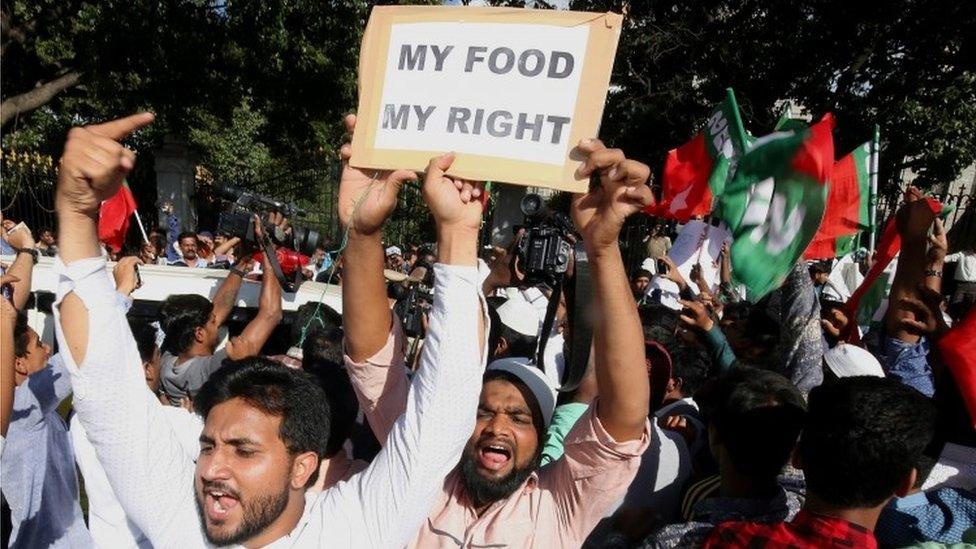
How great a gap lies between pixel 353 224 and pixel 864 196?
337cm

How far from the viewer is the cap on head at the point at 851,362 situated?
293 centimetres

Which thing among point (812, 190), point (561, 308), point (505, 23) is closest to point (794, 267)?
point (812, 190)

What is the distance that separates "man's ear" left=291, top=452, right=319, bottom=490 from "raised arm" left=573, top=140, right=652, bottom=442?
0.73m

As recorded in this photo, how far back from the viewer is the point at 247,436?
1.79 metres

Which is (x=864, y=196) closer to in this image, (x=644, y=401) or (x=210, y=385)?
(x=644, y=401)

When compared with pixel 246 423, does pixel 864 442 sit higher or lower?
higher

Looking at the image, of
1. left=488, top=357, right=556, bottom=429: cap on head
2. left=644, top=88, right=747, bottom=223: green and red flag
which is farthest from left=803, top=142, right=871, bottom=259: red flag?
left=488, top=357, right=556, bottom=429: cap on head

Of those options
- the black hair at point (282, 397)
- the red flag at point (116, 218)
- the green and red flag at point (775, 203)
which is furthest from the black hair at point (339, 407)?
the red flag at point (116, 218)

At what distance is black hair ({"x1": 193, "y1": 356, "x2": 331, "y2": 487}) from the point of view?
1865 mm

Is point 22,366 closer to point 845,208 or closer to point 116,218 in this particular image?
point 116,218

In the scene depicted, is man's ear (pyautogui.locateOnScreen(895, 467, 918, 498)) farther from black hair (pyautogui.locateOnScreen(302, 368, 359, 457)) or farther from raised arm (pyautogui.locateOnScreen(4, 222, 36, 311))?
raised arm (pyautogui.locateOnScreen(4, 222, 36, 311))

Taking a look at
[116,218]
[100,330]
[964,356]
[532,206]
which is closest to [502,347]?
[532,206]

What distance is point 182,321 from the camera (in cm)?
360

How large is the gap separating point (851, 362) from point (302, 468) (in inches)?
86.3
